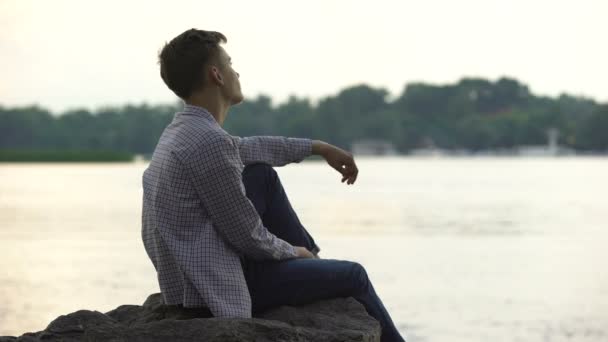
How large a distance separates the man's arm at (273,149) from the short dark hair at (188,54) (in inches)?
13.0

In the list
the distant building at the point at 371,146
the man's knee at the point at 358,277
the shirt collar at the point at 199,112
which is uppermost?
the shirt collar at the point at 199,112

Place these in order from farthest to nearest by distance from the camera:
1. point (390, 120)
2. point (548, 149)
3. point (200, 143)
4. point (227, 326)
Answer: point (548, 149) < point (390, 120) < point (200, 143) < point (227, 326)

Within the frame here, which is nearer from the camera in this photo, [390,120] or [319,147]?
[319,147]

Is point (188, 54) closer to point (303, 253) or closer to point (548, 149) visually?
point (303, 253)

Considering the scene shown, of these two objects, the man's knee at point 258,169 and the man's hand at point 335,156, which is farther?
Result: the man's hand at point 335,156

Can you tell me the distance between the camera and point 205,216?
10.2ft

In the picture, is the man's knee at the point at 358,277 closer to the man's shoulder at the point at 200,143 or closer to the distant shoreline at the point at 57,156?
the man's shoulder at the point at 200,143

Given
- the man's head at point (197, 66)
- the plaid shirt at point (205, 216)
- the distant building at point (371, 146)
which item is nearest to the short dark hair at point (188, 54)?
the man's head at point (197, 66)

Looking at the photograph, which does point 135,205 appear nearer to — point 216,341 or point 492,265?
point 492,265

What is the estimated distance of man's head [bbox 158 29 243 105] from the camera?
3.07 meters

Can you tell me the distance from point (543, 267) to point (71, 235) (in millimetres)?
6865

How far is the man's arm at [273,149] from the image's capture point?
3.38 meters

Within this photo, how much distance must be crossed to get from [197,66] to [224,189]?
1.37ft

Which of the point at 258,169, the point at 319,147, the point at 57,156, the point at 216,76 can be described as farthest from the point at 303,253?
the point at 57,156
